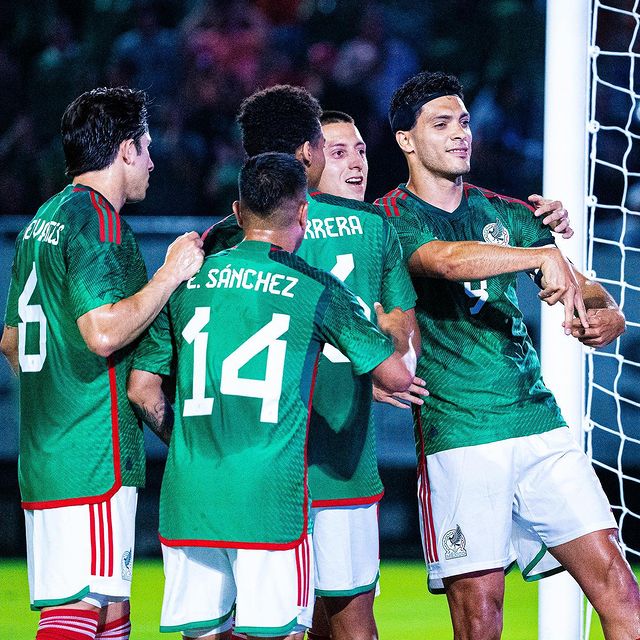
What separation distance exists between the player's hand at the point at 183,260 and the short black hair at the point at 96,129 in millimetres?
492

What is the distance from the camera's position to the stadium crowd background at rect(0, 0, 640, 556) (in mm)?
8531

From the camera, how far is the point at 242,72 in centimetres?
896

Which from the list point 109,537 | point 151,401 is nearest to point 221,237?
point 151,401

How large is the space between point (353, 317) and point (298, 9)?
706cm

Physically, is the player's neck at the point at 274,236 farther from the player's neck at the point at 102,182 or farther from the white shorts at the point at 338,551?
the white shorts at the point at 338,551

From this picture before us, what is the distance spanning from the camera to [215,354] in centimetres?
272

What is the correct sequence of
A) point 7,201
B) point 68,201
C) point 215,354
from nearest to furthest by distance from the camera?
point 215,354, point 68,201, point 7,201

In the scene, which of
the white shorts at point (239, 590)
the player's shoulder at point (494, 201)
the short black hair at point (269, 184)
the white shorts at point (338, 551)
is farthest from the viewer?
the player's shoulder at point (494, 201)

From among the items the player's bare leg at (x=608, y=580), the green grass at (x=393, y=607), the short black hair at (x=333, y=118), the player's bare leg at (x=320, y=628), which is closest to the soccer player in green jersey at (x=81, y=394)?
the player's bare leg at (x=320, y=628)

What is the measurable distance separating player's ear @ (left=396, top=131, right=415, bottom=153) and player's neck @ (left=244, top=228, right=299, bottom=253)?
100cm

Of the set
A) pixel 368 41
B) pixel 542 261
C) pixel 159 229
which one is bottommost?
pixel 542 261

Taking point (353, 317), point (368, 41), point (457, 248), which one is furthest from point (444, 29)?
A: point (353, 317)

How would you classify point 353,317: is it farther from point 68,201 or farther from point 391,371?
point 68,201

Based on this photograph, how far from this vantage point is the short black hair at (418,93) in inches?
146
